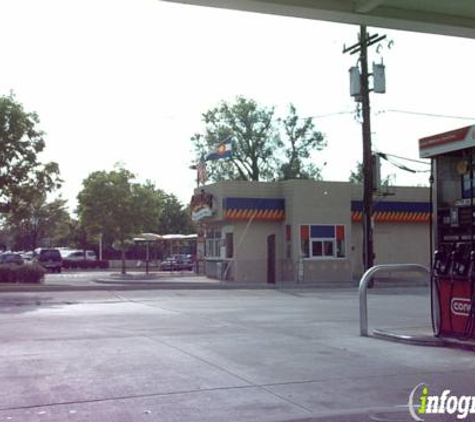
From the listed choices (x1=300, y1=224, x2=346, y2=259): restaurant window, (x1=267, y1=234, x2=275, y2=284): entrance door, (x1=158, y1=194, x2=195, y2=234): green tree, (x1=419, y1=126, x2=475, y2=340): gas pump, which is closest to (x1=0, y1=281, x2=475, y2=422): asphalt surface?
(x1=419, y1=126, x2=475, y2=340): gas pump

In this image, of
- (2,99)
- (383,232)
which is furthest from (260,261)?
(2,99)

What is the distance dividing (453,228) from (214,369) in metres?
4.63

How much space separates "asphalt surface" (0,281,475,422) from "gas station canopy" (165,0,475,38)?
4967 millimetres

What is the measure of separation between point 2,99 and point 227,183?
36.1ft

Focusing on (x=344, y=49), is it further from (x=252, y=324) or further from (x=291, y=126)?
(x=291, y=126)

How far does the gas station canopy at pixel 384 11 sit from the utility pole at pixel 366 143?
16820 millimetres

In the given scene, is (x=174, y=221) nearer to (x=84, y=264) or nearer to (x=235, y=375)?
(x=84, y=264)

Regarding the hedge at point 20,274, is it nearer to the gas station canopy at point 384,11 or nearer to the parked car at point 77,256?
the gas station canopy at point 384,11

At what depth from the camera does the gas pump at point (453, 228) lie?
9.72 m

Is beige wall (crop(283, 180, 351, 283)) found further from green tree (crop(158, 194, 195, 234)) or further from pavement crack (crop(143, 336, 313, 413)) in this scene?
green tree (crop(158, 194, 195, 234))

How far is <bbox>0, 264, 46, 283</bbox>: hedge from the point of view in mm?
26625

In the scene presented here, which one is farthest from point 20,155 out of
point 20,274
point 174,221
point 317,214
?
point 174,221

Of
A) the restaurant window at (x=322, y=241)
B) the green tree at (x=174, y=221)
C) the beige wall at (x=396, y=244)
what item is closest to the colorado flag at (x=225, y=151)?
the restaurant window at (x=322, y=241)

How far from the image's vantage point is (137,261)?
55844 mm
